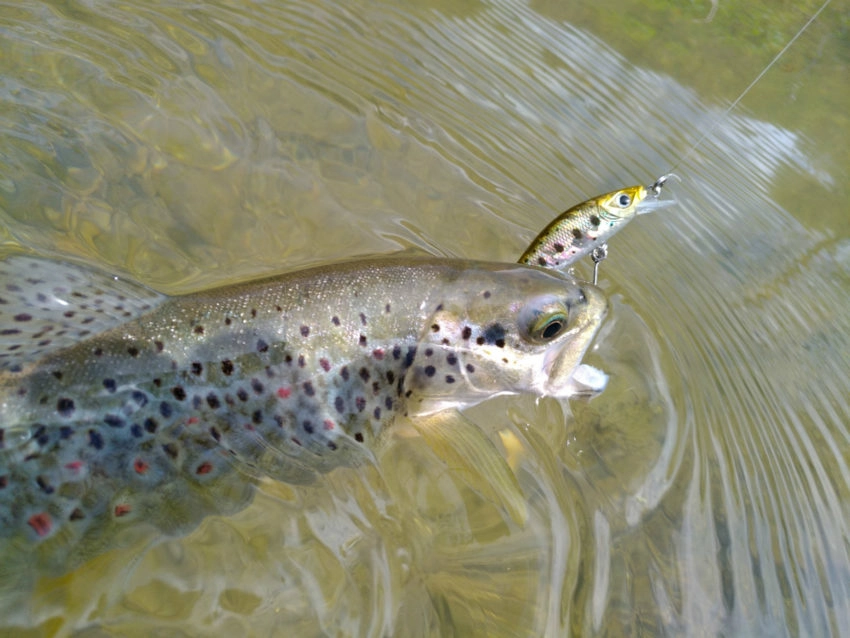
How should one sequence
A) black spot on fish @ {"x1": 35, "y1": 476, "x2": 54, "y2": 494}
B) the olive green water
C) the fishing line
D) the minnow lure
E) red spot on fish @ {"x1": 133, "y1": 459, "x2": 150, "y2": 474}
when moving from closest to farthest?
black spot on fish @ {"x1": 35, "y1": 476, "x2": 54, "y2": 494}
red spot on fish @ {"x1": 133, "y1": 459, "x2": 150, "y2": 474}
the olive green water
the minnow lure
the fishing line

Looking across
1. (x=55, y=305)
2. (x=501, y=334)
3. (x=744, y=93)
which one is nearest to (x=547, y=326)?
(x=501, y=334)

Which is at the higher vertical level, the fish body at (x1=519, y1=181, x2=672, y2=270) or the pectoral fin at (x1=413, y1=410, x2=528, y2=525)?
the fish body at (x1=519, y1=181, x2=672, y2=270)

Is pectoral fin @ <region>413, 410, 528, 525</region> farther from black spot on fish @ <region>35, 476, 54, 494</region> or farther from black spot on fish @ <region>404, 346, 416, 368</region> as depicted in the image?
black spot on fish @ <region>35, 476, 54, 494</region>

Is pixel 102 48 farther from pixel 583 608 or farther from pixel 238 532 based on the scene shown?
pixel 583 608

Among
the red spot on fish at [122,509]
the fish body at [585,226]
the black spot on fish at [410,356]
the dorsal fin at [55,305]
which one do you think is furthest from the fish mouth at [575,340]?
the red spot on fish at [122,509]

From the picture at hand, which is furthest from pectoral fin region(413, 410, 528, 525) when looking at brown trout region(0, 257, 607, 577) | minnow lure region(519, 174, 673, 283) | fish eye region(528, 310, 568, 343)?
minnow lure region(519, 174, 673, 283)

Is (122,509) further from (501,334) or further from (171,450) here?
(501,334)

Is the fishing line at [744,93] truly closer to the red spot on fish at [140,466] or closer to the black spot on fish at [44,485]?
the red spot on fish at [140,466]

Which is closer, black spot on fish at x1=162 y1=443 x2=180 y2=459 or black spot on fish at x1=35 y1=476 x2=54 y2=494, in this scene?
black spot on fish at x1=35 y1=476 x2=54 y2=494
